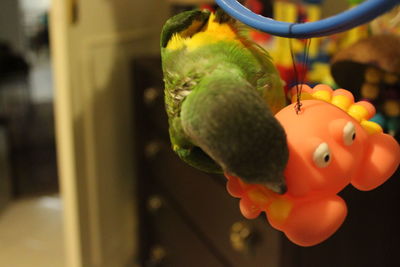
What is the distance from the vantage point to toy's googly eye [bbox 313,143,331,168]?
0.27 metres

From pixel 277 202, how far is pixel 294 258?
58cm

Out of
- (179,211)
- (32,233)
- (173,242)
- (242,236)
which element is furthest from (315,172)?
(32,233)

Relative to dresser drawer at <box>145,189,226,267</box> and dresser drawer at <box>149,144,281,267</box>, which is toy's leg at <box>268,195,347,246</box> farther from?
dresser drawer at <box>145,189,226,267</box>

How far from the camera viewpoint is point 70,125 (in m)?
1.33

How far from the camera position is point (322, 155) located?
0.27m

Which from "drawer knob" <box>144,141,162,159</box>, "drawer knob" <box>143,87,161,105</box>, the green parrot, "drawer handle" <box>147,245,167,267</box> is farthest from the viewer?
"drawer handle" <box>147,245,167,267</box>

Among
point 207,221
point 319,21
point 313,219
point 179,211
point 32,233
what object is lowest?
point 32,233

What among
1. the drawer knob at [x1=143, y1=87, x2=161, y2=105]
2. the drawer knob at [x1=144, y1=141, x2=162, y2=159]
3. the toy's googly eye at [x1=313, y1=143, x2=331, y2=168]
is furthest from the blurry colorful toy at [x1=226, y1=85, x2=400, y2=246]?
Answer: the drawer knob at [x1=144, y1=141, x2=162, y2=159]

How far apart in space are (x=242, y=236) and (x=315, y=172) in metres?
0.70

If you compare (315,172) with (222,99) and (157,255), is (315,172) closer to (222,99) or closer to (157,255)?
(222,99)

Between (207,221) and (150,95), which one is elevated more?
(150,95)

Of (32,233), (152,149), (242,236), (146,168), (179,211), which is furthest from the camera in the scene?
(32,233)

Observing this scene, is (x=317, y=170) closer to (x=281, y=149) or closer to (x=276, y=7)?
(x=281, y=149)

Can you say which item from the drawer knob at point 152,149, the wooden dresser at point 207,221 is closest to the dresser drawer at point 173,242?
the wooden dresser at point 207,221
